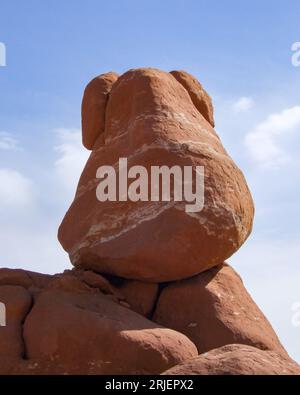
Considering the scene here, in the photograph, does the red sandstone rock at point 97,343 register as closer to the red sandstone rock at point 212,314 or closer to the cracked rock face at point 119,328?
the cracked rock face at point 119,328

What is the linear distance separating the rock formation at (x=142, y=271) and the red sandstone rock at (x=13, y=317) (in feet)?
0.04

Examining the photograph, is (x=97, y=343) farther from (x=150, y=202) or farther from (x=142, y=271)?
(x=150, y=202)

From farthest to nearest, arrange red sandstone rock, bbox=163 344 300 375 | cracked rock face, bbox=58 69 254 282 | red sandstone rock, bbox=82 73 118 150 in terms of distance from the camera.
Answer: red sandstone rock, bbox=82 73 118 150 → cracked rock face, bbox=58 69 254 282 → red sandstone rock, bbox=163 344 300 375

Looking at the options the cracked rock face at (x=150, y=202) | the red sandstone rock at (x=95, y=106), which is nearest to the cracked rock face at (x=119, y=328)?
the cracked rock face at (x=150, y=202)

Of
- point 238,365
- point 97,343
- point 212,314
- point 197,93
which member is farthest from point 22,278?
point 197,93

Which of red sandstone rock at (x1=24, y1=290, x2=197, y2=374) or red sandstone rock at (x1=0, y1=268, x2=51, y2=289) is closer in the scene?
red sandstone rock at (x1=24, y1=290, x2=197, y2=374)

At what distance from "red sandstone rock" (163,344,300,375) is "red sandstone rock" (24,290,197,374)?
1.24 meters

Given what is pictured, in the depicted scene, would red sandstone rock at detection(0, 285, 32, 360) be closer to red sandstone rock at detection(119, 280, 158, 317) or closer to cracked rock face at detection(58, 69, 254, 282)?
cracked rock face at detection(58, 69, 254, 282)

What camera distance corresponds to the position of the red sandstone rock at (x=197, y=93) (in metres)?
Result: 11.7

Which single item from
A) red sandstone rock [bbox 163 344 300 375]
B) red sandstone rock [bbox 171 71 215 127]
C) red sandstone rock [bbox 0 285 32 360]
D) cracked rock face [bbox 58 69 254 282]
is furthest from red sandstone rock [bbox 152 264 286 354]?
red sandstone rock [bbox 171 71 215 127]

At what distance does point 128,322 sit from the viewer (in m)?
8.55

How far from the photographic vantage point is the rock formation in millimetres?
8164
